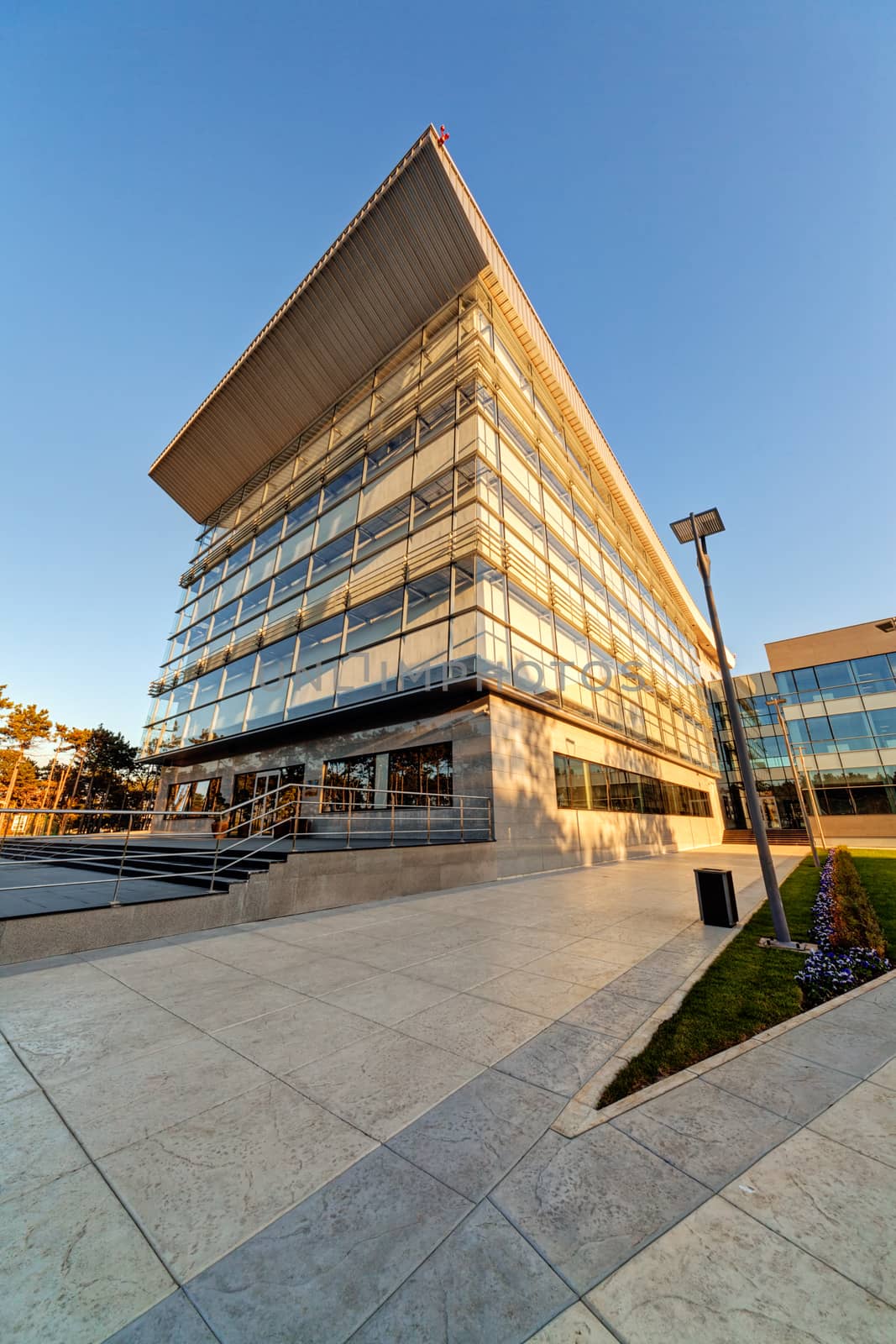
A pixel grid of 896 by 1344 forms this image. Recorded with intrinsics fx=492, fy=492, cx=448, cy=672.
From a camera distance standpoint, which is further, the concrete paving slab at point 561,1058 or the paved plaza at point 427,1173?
the concrete paving slab at point 561,1058

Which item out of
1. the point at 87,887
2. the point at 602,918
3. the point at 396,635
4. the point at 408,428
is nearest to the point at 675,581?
the point at 408,428

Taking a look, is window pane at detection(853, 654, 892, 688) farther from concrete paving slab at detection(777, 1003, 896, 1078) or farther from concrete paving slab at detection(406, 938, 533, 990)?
concrete paving slab at detection(406, 938, 533, 990)

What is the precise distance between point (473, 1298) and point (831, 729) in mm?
46905

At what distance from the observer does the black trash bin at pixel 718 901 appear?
7988mm

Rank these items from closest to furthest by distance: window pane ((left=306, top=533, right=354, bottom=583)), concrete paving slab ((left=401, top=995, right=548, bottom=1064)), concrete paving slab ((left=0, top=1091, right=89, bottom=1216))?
concrete paving slab ((left=0, top=1091, right=89, bottom=1216))
concrete paving slab ((left=401, top=995, right=548, bottom=1064))
window pane ((left=306, top=533, right=354, bottom=583))

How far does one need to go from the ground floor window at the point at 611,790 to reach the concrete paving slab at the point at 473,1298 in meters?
15.8

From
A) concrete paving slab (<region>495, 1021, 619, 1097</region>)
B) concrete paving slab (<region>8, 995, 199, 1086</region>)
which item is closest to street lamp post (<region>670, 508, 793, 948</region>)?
concrete paving slab (<region>495, 1021, 619, 1097</region>)

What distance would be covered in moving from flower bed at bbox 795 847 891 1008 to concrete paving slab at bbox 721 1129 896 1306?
2763 mm

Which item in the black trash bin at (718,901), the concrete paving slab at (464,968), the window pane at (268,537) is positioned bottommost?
the concrete paving slab at (464,968)

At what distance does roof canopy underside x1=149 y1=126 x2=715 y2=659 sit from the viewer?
63.8 ft

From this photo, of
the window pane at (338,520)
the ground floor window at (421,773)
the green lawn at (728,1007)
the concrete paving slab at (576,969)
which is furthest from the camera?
the window pane at (338,520)

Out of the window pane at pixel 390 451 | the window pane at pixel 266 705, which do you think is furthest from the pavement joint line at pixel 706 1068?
the window pane at pixel 390 451

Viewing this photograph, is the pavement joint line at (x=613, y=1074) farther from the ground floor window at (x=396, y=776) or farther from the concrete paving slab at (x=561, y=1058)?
the ground floor window at (x=396, y=776)

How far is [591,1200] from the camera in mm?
2260
